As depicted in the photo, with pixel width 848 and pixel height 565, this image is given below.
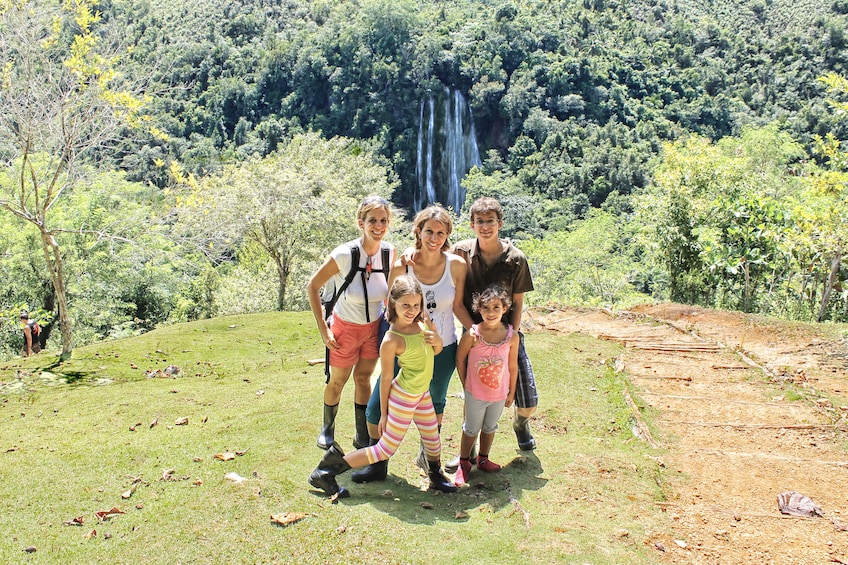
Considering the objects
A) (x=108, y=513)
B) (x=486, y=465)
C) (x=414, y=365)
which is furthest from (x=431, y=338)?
(x=108, y=513)

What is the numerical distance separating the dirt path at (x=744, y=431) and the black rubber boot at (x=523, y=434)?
105 centimetres

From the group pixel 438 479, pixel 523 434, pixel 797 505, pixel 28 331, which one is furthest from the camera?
pixel 28 331

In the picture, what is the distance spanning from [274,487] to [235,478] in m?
0.35

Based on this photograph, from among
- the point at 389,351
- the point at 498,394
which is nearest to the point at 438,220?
the point at 389,351

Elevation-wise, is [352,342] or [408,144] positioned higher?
[408,144]

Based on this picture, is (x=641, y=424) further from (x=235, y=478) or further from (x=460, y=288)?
(x=235, y=478)

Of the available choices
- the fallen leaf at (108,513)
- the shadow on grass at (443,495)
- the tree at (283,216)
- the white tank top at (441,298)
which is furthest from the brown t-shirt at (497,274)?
the tree at (283,216)

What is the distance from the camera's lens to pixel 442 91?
2502 inches

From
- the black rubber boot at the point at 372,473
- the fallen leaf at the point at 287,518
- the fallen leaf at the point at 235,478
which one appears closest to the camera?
the fallen leaf at the point at 287,518

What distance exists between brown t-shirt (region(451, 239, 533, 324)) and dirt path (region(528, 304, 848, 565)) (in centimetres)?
167

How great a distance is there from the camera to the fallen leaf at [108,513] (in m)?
3.37

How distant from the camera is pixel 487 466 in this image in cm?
424

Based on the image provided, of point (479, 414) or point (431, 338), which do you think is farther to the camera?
point (479, 414)

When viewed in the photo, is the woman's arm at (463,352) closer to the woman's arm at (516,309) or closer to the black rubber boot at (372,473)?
the woman's arm at (516,309)
